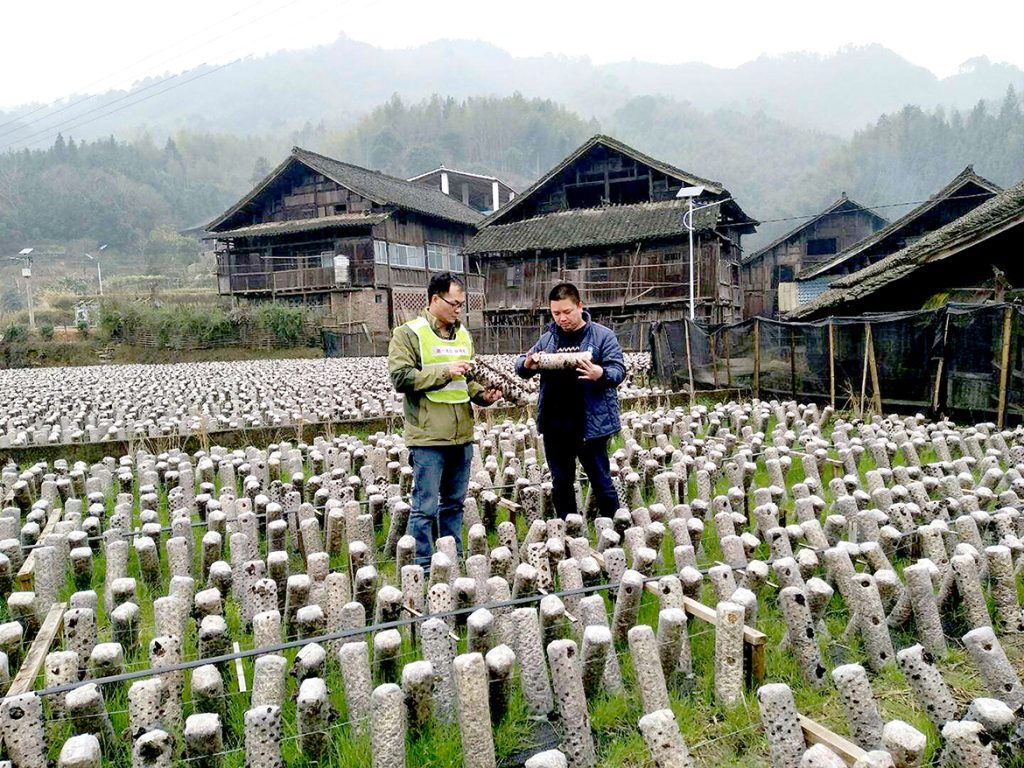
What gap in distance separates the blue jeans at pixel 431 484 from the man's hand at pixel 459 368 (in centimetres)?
48

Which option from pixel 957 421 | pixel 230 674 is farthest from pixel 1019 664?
pixel 957 421

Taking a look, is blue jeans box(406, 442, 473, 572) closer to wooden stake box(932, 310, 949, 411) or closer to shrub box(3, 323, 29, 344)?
wooden stake box(932, 310, 949, 411)

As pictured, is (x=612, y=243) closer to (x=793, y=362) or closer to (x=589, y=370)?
(x=793, y=362)

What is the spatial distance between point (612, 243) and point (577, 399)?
71.2ft

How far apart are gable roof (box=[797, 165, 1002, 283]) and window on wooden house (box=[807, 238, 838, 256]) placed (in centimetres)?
930

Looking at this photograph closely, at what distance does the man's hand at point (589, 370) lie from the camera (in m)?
4.22

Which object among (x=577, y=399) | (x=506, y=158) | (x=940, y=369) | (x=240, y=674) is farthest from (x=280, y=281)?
(x=506, y=158)

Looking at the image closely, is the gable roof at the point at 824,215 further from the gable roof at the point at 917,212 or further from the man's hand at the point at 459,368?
the man's hand at the point at 459,368

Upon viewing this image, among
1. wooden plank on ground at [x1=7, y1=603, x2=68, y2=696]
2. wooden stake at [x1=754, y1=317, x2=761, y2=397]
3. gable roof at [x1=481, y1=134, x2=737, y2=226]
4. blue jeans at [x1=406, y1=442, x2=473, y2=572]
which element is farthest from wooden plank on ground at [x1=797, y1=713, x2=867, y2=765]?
gable roof at [x1=481, y1=134, x2=737, y2=226]

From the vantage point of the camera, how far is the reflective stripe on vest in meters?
4.11

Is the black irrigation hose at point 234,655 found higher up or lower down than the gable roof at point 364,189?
lower down

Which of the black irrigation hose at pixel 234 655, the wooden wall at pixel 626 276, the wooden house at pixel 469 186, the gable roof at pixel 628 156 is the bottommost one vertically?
the black irrigation hose at pixel 234 655

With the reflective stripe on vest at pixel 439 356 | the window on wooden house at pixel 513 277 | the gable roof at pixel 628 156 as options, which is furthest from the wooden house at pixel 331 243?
the reflective stripe on vest at pixel 439 356

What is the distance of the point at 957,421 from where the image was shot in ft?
27.9
